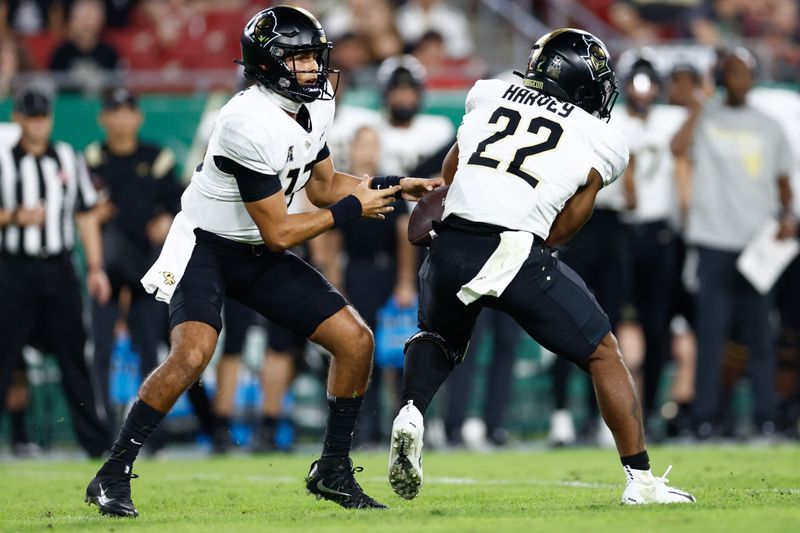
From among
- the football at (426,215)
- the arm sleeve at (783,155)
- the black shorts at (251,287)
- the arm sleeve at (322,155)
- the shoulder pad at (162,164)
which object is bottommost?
the black shorts at (251,287)

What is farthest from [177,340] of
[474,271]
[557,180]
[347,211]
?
[557,180]

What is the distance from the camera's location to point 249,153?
5320 millimetres

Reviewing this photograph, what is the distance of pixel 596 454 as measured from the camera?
8.55 metres

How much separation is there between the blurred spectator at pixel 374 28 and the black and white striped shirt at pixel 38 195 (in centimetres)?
321

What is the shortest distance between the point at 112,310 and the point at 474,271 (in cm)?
435

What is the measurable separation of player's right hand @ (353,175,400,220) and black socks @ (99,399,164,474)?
108 centimetres

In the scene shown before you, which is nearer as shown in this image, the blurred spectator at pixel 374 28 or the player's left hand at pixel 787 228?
the player's left hand at pixel 787 228

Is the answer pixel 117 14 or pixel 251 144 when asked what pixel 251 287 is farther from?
pixel 117 14

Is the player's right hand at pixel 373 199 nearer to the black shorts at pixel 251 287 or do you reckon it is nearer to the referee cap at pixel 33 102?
the black shorts at pixel 251 287

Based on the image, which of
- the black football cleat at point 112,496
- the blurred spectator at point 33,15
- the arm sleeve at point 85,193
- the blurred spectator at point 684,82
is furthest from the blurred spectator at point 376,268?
the blurred spectator at point 33,15

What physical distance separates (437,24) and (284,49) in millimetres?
6875

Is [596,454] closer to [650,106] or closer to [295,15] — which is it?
[650,106]

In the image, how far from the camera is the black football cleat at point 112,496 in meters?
5.38

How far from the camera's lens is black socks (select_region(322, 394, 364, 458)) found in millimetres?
5609
